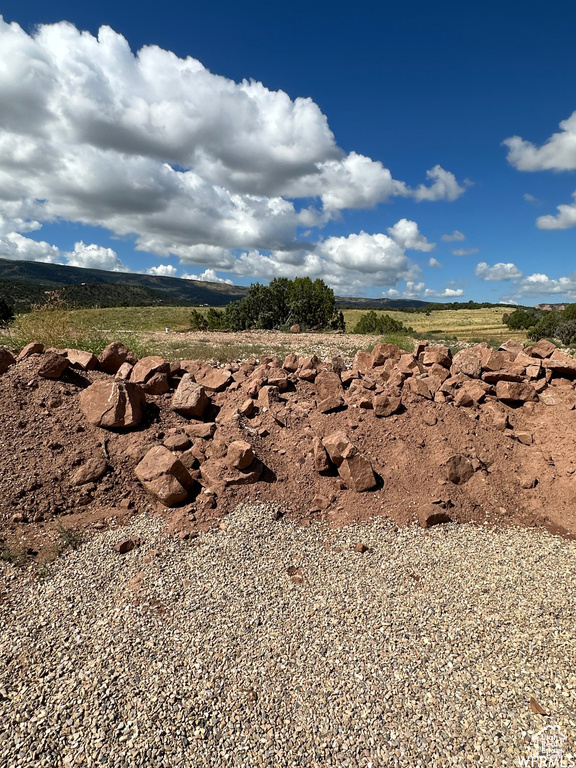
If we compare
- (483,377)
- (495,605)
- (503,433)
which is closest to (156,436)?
(495,605)

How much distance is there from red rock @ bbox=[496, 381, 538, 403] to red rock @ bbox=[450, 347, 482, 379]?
76 cm

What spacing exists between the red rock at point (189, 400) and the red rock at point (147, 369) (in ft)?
2.59

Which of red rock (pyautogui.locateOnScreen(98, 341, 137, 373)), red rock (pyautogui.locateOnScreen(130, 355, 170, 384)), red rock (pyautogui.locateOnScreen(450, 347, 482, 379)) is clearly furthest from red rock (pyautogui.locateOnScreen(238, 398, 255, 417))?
red rock (pyautogui.locateOnScreen(450, 347, 482, 379))

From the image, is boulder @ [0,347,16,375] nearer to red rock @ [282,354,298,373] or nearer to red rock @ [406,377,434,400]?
red rock @ [282,354,298,373]

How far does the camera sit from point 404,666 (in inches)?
155

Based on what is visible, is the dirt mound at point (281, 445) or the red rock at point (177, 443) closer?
the dirt mound at point (281, 445)

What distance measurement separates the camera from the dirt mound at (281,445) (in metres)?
6.21

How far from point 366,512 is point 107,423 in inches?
184

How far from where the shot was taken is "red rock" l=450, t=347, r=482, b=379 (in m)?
9.78

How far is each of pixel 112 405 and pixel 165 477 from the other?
1893 mm

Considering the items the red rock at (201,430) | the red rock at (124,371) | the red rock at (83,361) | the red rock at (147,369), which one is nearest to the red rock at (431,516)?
the red rock at (201,430)

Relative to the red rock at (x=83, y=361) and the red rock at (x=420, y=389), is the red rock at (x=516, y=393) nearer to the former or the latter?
the red rock at (x=420, y=389)

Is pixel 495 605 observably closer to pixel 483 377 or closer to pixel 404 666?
pixel 404 666

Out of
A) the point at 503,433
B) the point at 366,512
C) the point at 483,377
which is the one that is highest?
the point at 483,377
